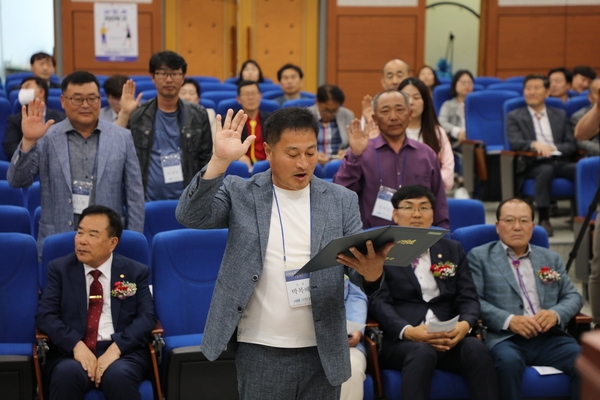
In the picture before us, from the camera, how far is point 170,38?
1152 centimetres

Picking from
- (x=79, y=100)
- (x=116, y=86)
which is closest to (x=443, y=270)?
(x=79, y=100)

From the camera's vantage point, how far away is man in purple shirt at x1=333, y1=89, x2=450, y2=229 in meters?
3.89

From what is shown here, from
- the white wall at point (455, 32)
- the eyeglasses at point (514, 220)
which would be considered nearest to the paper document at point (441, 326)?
the eyeglasses at point (514, 220)

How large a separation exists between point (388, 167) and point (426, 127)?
730mm

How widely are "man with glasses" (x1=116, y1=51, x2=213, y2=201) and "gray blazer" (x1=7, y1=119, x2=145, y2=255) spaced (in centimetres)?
54

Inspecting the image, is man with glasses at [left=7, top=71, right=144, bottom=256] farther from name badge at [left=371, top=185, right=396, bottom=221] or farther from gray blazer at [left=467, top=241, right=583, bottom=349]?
gray blazer at [left=467, top=241, right=583, bottom=349]

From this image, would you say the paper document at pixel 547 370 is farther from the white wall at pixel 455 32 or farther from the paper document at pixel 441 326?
the white wall at pixel 455 32

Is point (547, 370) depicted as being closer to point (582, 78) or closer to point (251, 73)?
point (251, 73)

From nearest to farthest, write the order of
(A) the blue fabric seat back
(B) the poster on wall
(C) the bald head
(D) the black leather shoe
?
1. (A) the blue fabric seat back
2. (C) the bald head
3. (D) the black leather shoe
4. (B) the poster on wall

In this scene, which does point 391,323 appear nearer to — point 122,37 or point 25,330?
point 25,330

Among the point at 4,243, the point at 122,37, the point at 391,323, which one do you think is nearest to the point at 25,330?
the point at 4,243

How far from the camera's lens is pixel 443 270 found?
3.70 meters

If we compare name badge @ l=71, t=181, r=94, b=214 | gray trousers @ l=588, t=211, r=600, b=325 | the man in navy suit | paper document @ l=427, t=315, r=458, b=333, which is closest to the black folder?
paper document @ l=427, t=315, r=458, b=333

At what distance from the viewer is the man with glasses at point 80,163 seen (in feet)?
12.3
